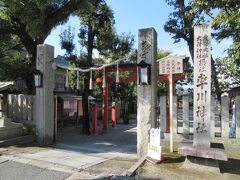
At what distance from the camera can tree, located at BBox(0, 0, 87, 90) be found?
43.2 ft

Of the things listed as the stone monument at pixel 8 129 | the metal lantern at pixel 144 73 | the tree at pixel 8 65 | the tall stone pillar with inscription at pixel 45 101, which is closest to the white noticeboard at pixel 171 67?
the metal lantern at pixel 144 73

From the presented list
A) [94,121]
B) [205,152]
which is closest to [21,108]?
[94,121]

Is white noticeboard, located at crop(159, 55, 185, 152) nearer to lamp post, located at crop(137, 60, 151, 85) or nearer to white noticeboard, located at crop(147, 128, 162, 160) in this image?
lamp post, located at crop(137, 60, 151, 85)

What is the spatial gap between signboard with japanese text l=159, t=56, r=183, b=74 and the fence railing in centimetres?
591

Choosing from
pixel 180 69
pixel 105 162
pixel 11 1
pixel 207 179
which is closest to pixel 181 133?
pixel 180 69

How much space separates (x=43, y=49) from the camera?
12.9 m

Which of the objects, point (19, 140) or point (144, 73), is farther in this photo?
point (19, 140)

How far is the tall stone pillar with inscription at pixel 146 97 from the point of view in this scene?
1011 cm

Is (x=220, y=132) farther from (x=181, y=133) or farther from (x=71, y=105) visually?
(x=71, y=105)

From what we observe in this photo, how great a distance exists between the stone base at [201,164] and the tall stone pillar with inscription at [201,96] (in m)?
0.15

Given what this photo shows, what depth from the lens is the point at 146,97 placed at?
33.4 ft

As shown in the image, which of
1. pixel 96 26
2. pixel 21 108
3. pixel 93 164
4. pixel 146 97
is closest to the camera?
pixel 93 164

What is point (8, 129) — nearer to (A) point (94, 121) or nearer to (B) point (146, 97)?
(A) point (94, 121)

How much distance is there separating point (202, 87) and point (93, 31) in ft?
32.6
